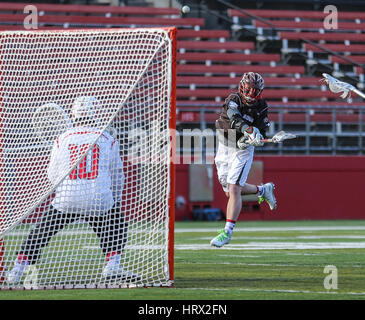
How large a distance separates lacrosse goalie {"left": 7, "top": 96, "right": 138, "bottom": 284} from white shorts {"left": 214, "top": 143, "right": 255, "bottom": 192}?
1.86m

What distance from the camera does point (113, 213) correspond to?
264 inches

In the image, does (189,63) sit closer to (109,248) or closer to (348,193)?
(348,193)

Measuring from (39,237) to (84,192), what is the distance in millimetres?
464

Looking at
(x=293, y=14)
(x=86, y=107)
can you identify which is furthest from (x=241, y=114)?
(x=293, y=14)

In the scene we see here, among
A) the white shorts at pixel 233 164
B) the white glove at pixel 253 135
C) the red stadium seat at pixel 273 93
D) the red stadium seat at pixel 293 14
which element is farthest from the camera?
the red stadium seat at pixel 293 14

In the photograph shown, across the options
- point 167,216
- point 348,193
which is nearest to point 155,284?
point 167,216

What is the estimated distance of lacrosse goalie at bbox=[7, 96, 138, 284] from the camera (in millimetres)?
6602

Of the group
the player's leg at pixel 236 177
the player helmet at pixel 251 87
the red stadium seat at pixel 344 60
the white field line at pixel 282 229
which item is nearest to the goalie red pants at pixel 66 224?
the player's leg at pixel 236 177

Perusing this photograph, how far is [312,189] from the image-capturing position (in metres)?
16.8

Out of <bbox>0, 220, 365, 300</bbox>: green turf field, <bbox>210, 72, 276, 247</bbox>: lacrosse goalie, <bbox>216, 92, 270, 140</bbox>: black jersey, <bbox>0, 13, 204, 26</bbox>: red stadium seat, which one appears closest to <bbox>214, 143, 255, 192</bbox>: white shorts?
<bbox>210, 72, 276, 247</bbox>: lacrosse goalie

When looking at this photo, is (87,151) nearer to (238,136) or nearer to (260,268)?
(260,268)

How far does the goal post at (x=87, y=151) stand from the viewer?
21.2 ft

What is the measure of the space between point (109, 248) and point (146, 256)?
0.29 metres

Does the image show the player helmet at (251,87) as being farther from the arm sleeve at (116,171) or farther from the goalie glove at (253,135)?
the arm sleeve at (116,171)
